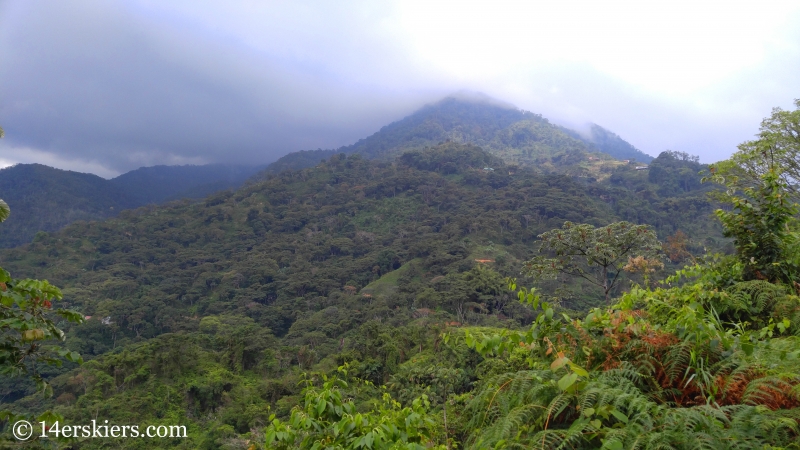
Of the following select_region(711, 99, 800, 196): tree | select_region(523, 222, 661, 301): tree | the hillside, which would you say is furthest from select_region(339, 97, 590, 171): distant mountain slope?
select_region(523, 222, 661, 301): tree

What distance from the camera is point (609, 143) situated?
111 metres

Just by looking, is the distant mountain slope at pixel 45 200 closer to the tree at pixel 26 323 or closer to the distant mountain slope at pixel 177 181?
the distant mountain slope at pixel 177 181

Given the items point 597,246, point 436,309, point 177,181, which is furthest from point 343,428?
point 177,181

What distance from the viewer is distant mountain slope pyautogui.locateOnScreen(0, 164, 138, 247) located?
5984cm

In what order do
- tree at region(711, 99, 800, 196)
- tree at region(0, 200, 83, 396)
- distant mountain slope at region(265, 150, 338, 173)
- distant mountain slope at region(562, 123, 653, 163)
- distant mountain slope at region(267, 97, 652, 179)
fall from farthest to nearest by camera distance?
1. distant mountain slope at region(562, 123, 653, 163)
2. distant mountain slope at region(265, 150, 338, 173)
3. distant mountain slope at region(267, 97, 652, 179)
4. tree at region(711, 99, 800, 196)
5. tree at region(0, 200, 83, 396)

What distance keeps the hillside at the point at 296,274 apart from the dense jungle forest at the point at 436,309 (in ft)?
0.58

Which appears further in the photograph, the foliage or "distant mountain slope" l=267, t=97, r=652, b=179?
"distant mountain slope" l=267, t=97, r=652, b=179

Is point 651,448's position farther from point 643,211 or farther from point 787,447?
point 643,211

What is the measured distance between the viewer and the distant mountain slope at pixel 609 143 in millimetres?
104375

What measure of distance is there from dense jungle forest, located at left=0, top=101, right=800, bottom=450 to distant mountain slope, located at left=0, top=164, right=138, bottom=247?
64.4 feet

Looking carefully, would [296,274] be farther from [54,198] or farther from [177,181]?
[177,181]

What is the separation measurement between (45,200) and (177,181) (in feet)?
137

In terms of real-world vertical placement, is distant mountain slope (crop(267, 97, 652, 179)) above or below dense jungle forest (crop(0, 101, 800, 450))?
above

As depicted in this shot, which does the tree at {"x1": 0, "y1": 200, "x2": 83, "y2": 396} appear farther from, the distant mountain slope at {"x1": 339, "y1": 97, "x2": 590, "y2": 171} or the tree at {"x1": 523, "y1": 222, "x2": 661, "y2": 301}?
the distant mountain slope at {"x1": 339, "y1": 97, "x2": 590, "y2": 171}
